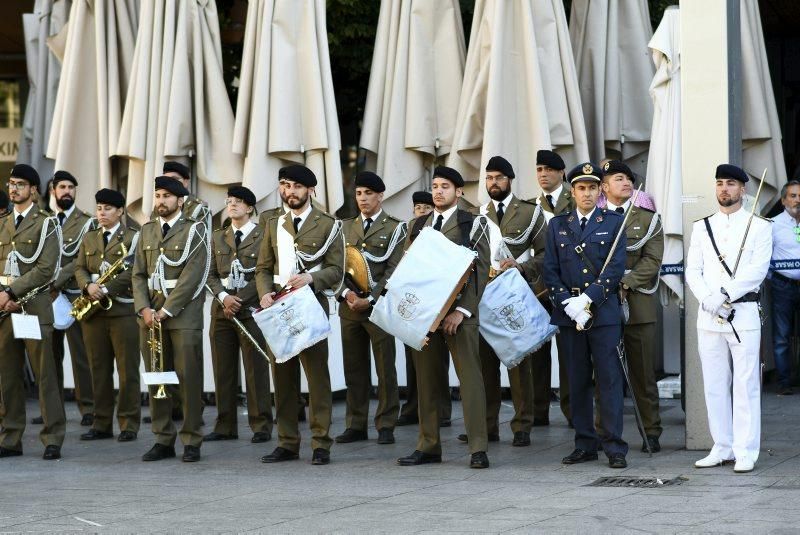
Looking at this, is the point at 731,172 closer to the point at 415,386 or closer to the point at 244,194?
the point at 415,386

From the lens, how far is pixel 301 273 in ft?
34.4

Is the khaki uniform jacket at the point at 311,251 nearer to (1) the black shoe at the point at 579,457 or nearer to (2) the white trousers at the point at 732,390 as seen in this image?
(1) the black shoe at the point at 579,457

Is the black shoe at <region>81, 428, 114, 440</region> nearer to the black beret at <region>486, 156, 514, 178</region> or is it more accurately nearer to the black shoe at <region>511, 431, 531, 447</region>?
the black shoe at <region>511, 431, 531, 447</region>

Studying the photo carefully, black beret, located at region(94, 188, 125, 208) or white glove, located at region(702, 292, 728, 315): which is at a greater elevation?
black beret, located at region(94, 188, 125, 208)

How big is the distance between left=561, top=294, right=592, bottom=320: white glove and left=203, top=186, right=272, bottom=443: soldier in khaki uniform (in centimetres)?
322

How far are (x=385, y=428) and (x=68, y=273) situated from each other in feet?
10.9

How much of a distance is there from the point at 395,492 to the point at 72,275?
4.98 meters

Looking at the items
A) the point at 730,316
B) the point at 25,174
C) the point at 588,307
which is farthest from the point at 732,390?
the point at 25,174

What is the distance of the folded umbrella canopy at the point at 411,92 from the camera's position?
13.2m

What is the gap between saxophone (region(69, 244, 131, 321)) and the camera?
473 inches

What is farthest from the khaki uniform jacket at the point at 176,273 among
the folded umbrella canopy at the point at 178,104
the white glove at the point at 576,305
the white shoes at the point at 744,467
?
the white shoes at the point at 744,467

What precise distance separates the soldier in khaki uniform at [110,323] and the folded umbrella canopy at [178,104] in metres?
1.10

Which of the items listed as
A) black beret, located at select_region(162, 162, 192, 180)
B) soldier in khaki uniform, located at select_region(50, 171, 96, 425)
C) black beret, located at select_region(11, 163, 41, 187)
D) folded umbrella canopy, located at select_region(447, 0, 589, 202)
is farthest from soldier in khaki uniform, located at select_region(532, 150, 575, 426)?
black beret, located at select_region(11, 163, 41, 187)

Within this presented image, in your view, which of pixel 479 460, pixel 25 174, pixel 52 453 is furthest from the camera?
pixel 25 174
